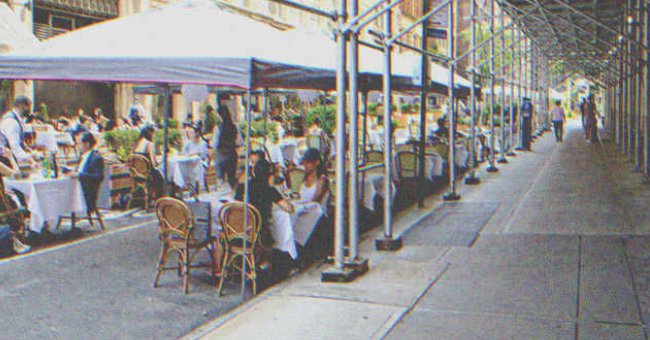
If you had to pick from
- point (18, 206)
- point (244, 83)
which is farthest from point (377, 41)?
point (18, 206)

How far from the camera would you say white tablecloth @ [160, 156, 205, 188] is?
1393 centimetres

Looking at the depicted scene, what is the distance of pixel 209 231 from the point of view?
804 centimetres

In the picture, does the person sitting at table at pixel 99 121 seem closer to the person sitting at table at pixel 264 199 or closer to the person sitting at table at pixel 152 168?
the person sitting at table at pixel 152 168

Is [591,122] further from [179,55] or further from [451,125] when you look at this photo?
[179,55]

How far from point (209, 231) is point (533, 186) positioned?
32.2 feet

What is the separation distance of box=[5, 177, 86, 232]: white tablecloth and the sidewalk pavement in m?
Answer: 3.99

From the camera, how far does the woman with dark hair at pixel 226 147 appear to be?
41.6 feet

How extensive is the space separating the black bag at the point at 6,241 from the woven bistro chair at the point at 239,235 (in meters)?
3.08

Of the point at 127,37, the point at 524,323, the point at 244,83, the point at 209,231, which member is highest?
the point at 127,37

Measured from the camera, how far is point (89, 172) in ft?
35.6

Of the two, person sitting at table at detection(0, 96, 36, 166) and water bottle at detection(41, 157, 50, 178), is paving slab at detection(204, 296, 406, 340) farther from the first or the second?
person sitting at table at detection(0, 96, 36, 166)

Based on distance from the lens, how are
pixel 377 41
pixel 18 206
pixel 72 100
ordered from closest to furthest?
1. pixel 377 41
2. pixel 18 206
3. pixel 72 100

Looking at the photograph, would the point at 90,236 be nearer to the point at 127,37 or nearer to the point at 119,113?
the point at 127,37

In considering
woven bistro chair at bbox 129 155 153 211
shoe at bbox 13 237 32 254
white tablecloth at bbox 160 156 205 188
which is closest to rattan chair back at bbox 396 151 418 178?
white tablecloth at bbox 160 156 205 188
